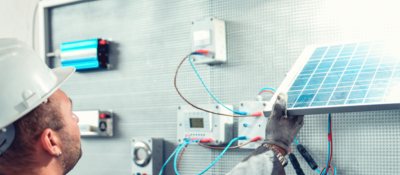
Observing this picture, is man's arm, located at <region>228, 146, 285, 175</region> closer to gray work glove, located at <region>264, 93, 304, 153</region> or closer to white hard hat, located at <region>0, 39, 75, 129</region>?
gray work glove, located at <region>264, 93, 304, 153</region>

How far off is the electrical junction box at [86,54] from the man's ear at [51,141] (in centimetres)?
88

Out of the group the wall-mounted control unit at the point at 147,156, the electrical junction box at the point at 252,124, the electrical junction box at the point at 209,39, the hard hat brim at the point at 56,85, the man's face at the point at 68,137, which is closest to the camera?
the hard hat brim at the point at 56,85

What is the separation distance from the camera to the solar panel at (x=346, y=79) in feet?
3.32

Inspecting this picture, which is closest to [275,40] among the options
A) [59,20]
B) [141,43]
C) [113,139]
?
[141,43]

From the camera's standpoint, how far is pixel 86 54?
6.31 ft

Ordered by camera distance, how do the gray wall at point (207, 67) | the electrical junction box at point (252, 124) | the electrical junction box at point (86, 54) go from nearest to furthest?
the gray wall at point (207, 67)
the electrical junction box at point (252, 124)
the electrical junction box at point (86, 54)

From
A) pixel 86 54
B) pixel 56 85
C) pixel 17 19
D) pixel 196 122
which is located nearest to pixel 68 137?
pixel 56 85

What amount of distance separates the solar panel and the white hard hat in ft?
2.66

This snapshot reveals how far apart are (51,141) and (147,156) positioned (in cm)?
72

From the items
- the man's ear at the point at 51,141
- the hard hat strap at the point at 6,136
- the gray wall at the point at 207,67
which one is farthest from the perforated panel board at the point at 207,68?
the hard hat strap at the point at 6,136

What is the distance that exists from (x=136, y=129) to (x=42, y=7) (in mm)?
1040

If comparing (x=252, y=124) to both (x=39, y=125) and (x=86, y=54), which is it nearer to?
(x=39, y=125)

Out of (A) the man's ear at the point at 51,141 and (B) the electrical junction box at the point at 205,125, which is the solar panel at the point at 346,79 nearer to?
(B) the electrical junction box at the point at 205,125

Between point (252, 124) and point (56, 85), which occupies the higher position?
point (56, 85)
